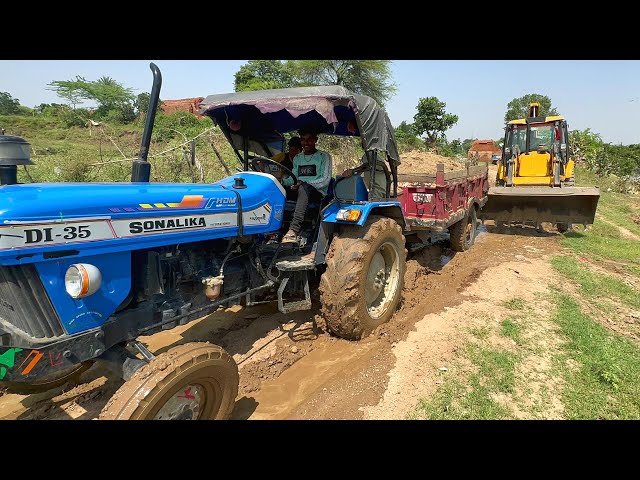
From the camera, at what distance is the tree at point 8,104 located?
119 ft

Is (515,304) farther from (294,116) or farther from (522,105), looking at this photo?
(522,105)

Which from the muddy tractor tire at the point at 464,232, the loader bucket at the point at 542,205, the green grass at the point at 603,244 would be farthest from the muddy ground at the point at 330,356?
the loader bucket at the point at 542,205

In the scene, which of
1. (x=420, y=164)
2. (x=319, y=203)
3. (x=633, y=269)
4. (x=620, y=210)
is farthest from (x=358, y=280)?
(x=620, y=210)

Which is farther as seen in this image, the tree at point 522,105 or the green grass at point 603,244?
the tree at point 522,105

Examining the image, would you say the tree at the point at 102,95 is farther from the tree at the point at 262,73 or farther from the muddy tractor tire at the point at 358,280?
the muddy tractor tire at the point at 358,280

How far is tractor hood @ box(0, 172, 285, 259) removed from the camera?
6.97ft

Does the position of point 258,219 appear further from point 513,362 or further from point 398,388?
point 513,362

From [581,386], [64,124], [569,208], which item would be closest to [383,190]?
[581,386]

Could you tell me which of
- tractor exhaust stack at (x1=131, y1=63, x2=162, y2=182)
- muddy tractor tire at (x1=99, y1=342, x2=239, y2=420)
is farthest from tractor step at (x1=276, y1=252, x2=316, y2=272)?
tractor exhaust stack at (x1=131, y1=63, x2=162, y2=182)

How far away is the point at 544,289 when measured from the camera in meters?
5.31

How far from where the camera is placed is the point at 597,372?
3391 mm

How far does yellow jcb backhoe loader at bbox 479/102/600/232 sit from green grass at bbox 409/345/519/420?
5.79 m

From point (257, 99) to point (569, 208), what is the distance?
287 inches

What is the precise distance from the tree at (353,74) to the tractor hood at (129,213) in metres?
22.1
